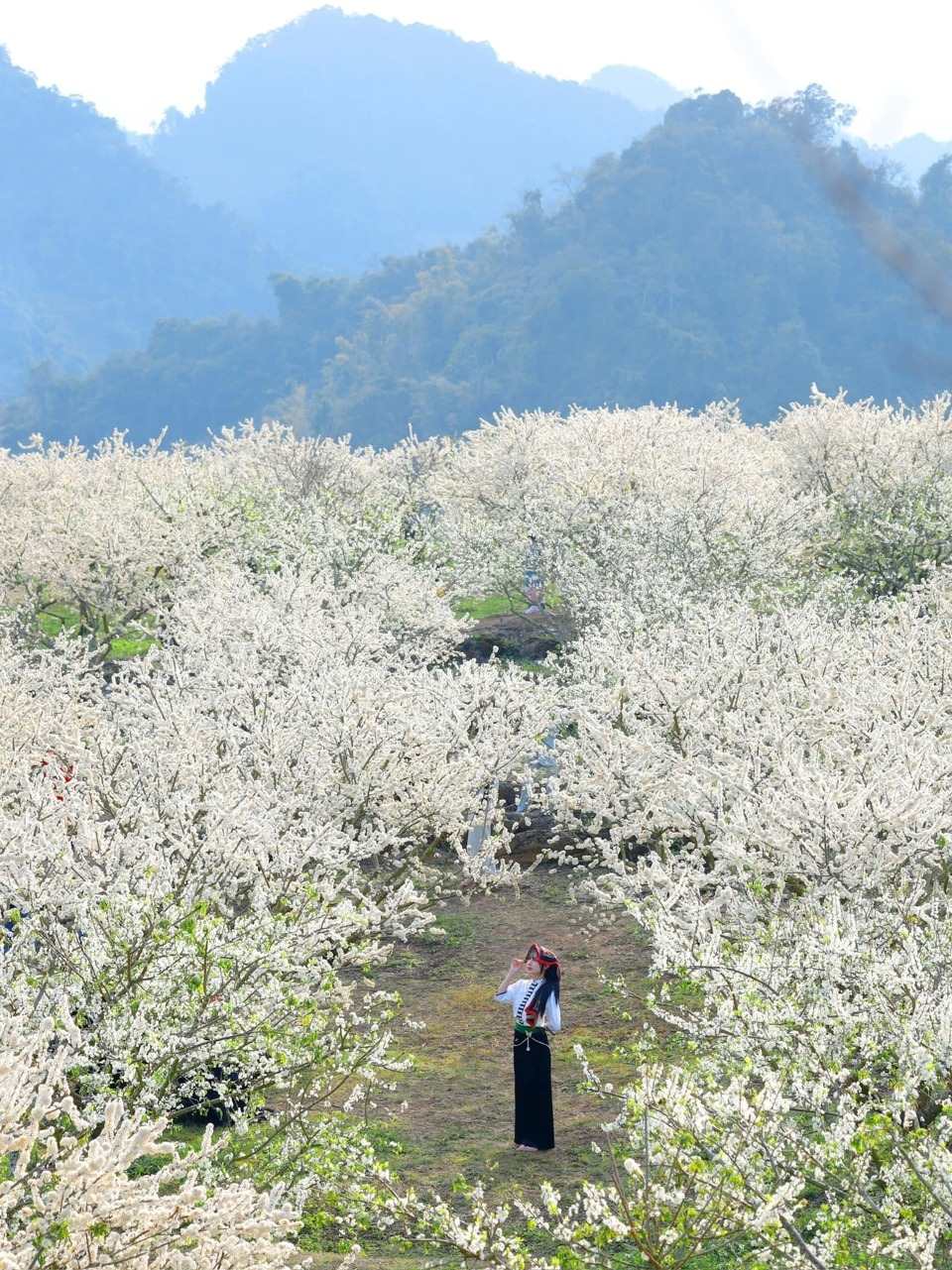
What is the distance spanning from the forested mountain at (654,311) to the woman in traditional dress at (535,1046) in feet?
282

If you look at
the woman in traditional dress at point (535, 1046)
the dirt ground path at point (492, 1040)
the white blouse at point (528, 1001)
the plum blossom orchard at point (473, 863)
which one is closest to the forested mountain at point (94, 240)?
the plum blossom orchard at point (473, 863)

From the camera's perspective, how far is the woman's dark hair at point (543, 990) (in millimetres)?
12758

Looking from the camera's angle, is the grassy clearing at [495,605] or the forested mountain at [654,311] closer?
the grassy clearing at [495,605]

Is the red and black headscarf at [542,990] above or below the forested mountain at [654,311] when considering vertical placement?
below

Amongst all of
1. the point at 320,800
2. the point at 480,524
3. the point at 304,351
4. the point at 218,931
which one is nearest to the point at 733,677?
the point at 320,800

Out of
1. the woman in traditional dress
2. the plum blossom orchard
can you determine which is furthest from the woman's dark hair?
the plum blossom orchard

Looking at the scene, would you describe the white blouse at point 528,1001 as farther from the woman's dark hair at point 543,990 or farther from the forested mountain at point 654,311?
the forested mountain at point 654,311

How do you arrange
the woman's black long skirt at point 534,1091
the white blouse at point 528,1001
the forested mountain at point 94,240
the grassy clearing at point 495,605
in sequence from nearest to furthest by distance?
the woman's black long skirt at point 534,1091 → the white blouse at point 528,1001 → the grassy clearing at point 495,605 → the forested mountain at point 94,240

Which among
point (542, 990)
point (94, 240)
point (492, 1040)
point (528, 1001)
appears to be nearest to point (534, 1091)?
point (528, 1001)

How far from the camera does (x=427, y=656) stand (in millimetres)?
24000

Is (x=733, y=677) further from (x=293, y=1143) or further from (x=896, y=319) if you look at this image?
(x=896, y=319)

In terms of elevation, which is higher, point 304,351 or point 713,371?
point 304,351

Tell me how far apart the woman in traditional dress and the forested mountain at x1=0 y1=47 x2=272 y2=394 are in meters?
184

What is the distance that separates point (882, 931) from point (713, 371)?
93501 mm
